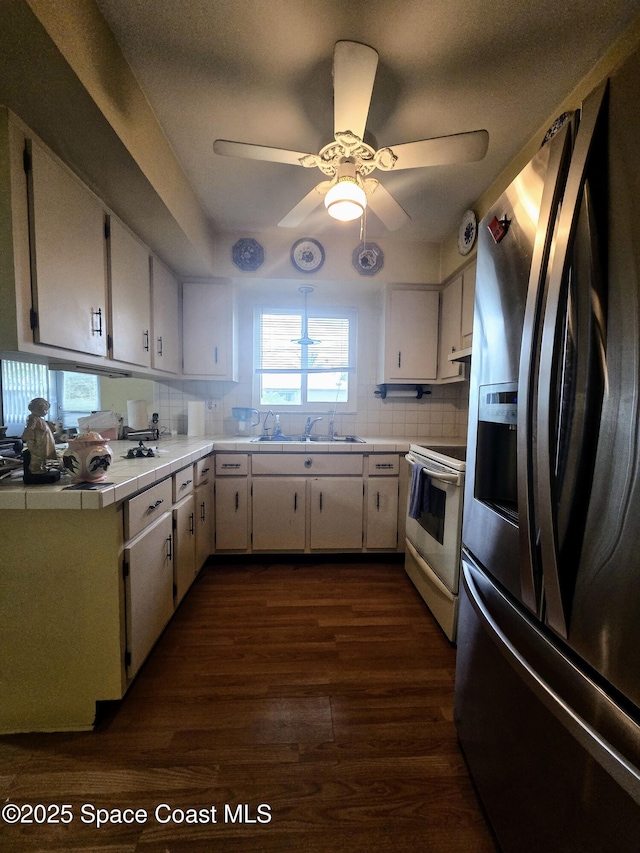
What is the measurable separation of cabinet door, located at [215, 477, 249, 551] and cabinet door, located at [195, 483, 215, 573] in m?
0.05

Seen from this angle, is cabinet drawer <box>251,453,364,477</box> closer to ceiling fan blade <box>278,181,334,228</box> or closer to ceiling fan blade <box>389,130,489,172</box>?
ceiling fan blade <box>278,181,334,228</box>

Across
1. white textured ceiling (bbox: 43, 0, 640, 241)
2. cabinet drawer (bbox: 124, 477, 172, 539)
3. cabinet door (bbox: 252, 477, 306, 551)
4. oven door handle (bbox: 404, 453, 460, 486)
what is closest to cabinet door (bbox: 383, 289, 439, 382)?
white textured ceiling (bbox: 43, 0, 640, 241)

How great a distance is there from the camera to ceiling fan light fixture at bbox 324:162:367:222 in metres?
1.39

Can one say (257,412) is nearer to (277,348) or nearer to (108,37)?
(277,348)

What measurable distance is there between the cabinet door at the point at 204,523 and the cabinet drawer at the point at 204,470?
0.04 m

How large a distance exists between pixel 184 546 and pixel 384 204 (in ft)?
7.04

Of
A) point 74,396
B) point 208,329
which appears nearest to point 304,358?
point 208,329

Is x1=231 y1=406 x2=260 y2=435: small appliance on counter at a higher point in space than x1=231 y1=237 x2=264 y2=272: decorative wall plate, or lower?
lower

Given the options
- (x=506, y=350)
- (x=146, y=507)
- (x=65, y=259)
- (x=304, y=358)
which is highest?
(x=65, y=259)

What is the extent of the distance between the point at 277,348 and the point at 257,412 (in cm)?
64

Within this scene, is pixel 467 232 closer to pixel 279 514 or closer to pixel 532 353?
pixel 532 353

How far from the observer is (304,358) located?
305 cm

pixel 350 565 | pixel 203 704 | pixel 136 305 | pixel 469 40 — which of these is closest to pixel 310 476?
pixel 350 565

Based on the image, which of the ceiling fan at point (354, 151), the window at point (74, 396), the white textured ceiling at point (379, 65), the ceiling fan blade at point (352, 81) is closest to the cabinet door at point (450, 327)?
the white textured ceiling at point (379, 65)
